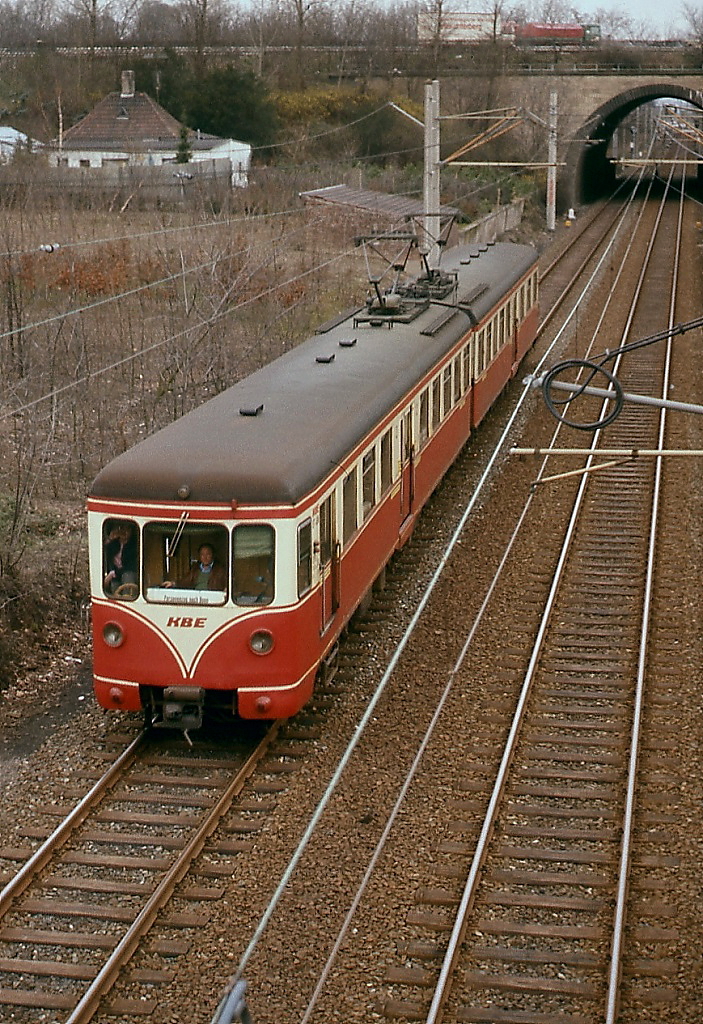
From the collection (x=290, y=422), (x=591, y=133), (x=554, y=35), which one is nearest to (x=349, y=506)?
(x=290, y=422)

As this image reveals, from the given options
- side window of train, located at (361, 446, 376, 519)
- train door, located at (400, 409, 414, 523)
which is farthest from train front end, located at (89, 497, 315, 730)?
train door, located at (400, 409, 414, 523)

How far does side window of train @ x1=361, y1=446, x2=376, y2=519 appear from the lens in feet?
40.4

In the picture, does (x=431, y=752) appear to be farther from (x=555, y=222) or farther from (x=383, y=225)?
(x=555, y=222)

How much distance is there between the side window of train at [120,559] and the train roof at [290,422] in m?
0.24

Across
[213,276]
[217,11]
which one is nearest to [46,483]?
[213,276]

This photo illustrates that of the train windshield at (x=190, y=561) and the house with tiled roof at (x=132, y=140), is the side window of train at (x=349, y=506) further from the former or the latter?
the house with tiled roof at (x=132, y=140)

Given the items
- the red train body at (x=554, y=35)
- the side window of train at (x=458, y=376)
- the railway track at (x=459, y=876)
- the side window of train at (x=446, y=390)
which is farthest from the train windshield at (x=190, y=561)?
the red train body at (x=554, y=35)

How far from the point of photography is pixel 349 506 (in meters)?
11.8

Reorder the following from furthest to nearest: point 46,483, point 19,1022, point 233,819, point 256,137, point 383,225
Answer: point 256,137 < point 383,225 < point 46,483 < point 233,819 < point 19,1022

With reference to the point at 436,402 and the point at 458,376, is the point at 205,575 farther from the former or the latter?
the point at 458,376

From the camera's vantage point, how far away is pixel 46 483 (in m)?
18.6

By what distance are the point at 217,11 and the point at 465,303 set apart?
58.1 metres

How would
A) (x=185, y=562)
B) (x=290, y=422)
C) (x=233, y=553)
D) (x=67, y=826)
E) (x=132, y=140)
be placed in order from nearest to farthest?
(x=67, y=826), (x=233, y=553), (x=185, y=562), (x=290, y=422), (x=132, y=140)

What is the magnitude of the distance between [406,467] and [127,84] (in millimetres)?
37032
